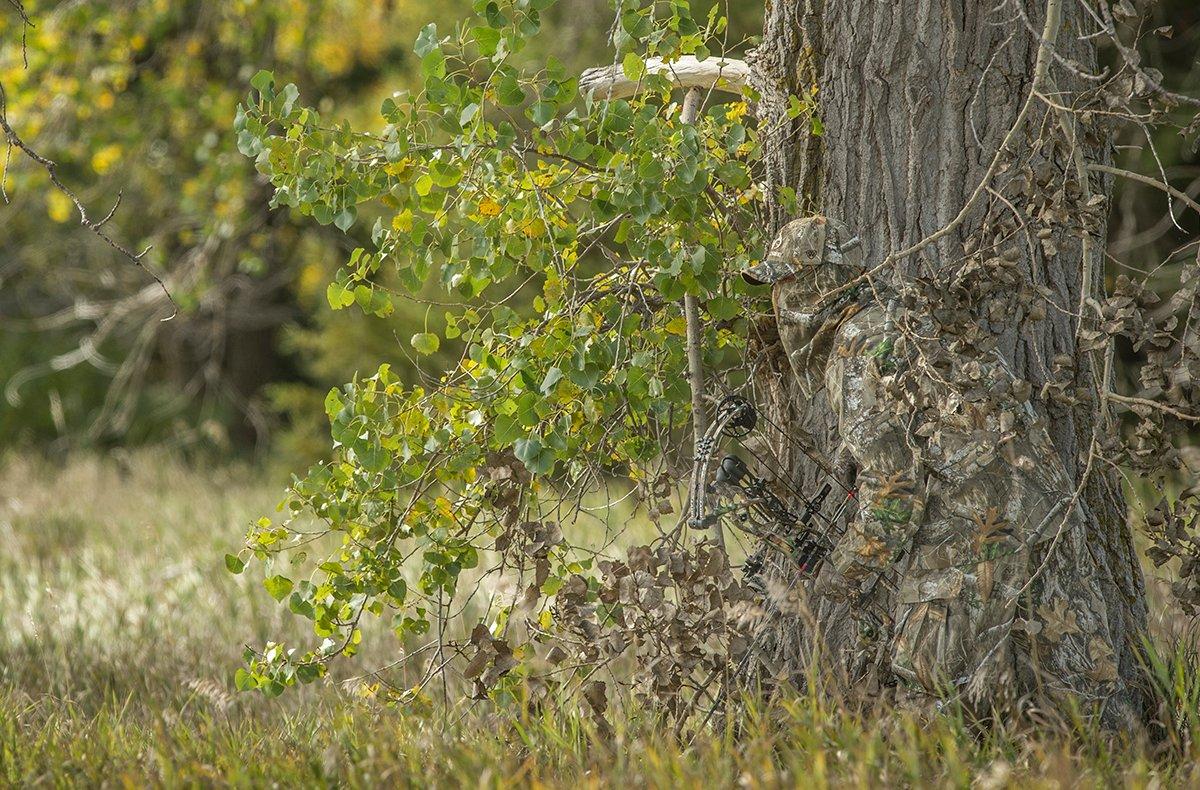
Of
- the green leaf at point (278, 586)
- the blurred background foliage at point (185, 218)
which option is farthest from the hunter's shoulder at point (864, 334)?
the blurred background foliage at point (185, 218)

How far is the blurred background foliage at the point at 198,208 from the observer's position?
8.57m

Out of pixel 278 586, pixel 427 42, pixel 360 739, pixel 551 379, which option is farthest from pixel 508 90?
pixel 360 739

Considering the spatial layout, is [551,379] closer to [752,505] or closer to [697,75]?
[752,505]

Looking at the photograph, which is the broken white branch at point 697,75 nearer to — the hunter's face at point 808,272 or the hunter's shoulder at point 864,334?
the hunter's face at point 808,272

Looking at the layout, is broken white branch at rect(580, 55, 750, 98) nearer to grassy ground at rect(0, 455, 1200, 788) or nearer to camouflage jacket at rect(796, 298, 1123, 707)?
camouflage jacket at rect(796, 298, 1123, 707)

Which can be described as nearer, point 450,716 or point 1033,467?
point 1033,467

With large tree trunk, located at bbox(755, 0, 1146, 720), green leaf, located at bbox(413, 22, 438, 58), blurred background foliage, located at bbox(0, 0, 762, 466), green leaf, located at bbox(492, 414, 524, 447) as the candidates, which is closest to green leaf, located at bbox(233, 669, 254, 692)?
green leaf, located at bbox(492, 414, 524, 447)

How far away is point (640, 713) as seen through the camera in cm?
326

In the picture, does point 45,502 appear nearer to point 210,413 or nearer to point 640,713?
point 210,413

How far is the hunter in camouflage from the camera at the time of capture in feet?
9.68

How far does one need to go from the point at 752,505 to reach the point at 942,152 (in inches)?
43.1

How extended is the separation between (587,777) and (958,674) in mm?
952

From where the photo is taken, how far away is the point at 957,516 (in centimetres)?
299

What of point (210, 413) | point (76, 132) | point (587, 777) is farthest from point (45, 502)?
point (587, 777)
